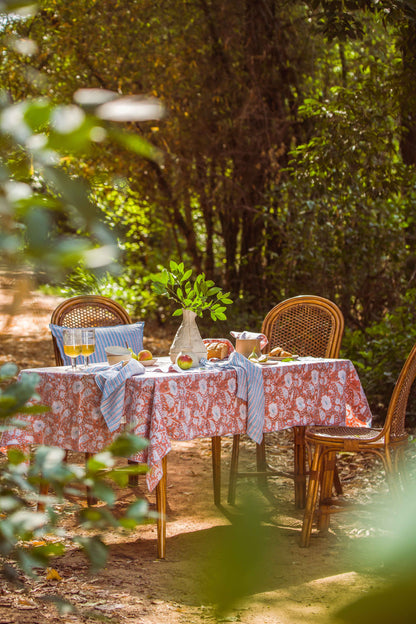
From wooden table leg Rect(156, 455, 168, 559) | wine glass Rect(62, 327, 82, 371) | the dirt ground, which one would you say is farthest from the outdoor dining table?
the dirt ground

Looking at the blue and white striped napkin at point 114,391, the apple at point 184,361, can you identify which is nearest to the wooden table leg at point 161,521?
the blue and white striped napkin at point 114,391

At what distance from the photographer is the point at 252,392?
11.9 feet

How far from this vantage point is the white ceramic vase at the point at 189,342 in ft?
12.5

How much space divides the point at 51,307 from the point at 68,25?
9.45 metres

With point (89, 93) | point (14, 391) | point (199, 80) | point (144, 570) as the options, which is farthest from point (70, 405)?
point (199, 80)

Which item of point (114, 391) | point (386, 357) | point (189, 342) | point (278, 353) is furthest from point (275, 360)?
point (386, 357)

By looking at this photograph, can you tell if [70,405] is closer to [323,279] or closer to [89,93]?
[89,93]

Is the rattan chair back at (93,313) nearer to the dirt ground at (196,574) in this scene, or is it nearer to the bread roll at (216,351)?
the bread roll at (216,351)

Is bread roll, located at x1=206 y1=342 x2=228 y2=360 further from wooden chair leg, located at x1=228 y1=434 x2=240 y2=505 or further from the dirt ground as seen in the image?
the dirt ground

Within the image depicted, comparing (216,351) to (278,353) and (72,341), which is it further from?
(72,341)

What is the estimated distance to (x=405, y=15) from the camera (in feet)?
15.8

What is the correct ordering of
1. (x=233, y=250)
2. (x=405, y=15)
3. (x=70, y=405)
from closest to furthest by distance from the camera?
1. (x=70, y=405)
2. (x=405, y=15)
3. (x=233, y=250)

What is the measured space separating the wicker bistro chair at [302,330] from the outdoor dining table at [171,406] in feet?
1.80

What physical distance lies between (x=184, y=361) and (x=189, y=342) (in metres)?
0.16
